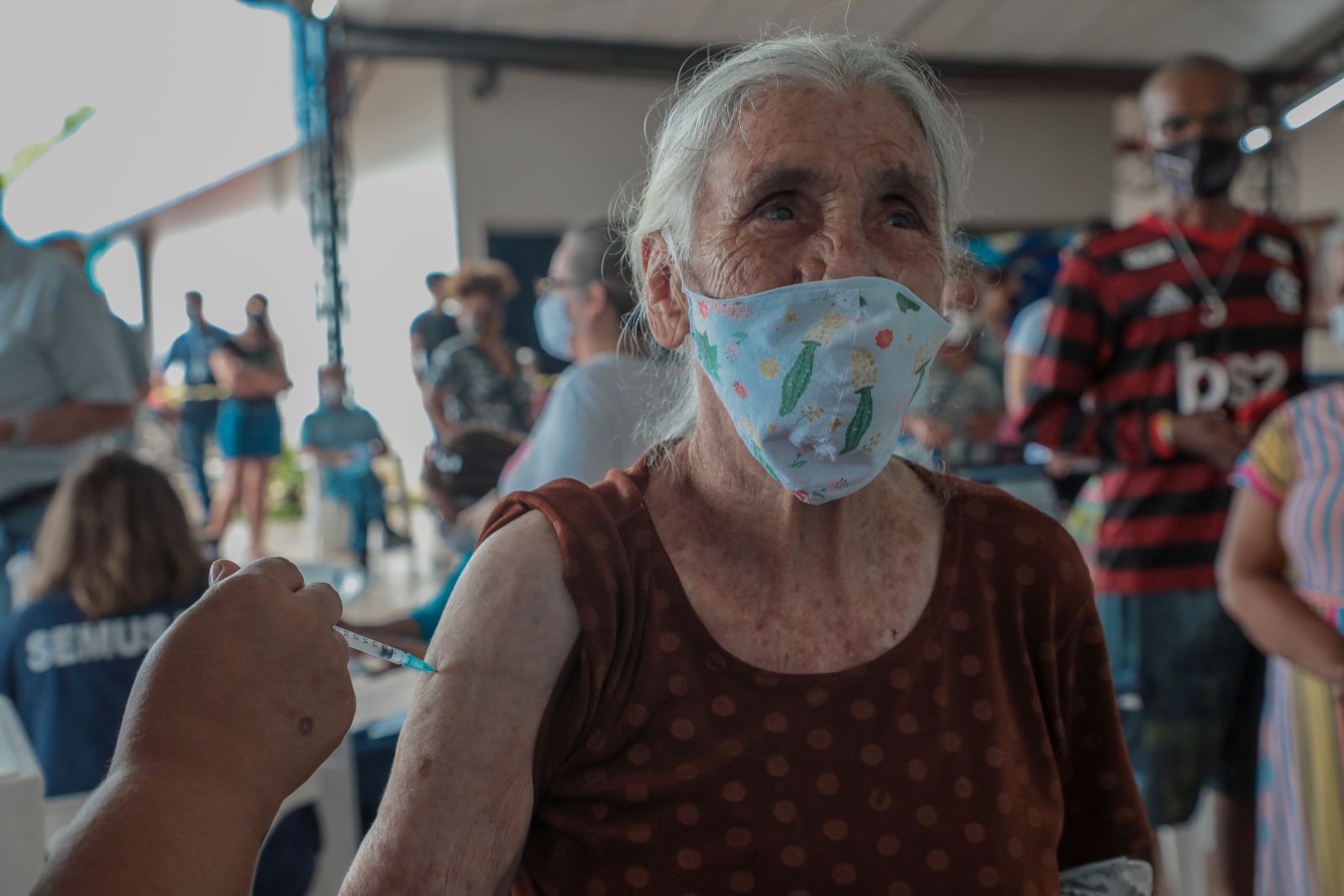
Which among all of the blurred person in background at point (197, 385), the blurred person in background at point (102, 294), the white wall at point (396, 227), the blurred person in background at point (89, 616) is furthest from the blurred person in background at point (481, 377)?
the white wall at point (396, 227)

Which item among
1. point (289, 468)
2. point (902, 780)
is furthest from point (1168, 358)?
point (289, 468)

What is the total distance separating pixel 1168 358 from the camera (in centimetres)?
257

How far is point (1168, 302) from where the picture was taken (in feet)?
8.36

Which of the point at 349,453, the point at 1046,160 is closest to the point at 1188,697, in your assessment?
the point at 349,453

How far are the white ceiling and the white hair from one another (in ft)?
22.8

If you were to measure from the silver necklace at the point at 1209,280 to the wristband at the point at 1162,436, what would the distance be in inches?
9.4

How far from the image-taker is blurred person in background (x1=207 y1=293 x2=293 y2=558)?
771 cm

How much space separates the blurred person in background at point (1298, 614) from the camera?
197cm

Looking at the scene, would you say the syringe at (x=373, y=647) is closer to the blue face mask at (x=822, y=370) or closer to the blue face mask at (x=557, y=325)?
the blue face mask at (x=822, y=370)

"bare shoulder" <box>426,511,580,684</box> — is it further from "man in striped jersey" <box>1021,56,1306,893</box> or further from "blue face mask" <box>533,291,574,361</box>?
"man in striped jersey" <box>1021,56,1306,893</box>

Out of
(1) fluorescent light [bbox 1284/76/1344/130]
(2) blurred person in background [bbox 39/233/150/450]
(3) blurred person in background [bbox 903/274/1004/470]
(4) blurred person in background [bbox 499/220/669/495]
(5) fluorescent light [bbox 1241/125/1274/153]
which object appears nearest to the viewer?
(4) blurred person in background [bbox 499/220/669/495]

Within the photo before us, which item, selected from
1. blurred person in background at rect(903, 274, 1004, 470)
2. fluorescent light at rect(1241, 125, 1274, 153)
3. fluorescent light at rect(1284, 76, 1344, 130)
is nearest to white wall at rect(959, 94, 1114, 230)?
fluorescent light at rect(1241, 125, 1274, 153)

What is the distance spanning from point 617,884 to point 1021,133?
37.9 feet

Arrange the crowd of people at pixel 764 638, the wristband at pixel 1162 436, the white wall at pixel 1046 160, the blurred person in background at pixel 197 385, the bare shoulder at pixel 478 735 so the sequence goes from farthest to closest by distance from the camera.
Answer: the white wall at pixel 1046 160, the blurred person in background at pixel 197 385, the wristband at pixel 1162 436, the bare shoulder at pixel 478 735, the crowd of people at pixel 764 638
